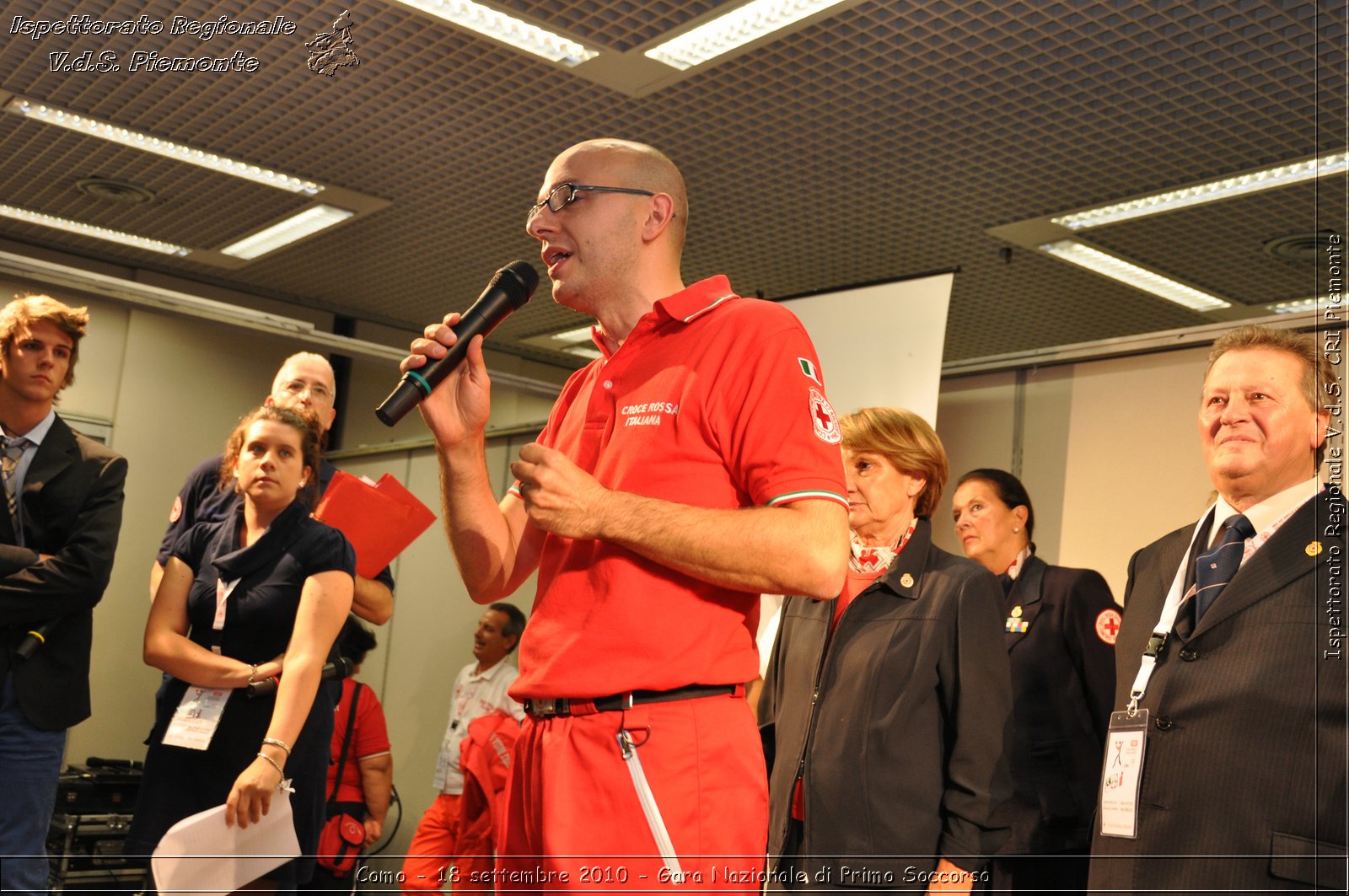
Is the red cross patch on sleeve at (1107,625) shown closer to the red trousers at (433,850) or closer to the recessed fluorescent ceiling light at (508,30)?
the red trousers at (433,850)

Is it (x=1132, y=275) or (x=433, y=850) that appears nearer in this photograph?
(x=433, y=850)

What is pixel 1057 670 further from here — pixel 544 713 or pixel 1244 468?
pixel 544 713

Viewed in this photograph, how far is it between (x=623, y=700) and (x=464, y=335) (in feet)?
2.05

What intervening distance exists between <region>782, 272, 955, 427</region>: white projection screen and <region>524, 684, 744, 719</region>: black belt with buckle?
9.60ft

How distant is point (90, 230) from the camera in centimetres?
664

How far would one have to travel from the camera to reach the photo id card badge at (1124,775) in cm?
213

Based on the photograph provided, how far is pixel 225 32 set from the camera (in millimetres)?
4473

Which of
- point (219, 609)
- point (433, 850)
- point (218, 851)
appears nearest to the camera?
point (218, 851)

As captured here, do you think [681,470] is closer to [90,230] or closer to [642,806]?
[642,806]

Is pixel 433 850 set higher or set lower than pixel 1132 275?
lower

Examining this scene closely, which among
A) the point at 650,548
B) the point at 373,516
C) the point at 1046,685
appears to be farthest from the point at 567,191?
the point at 1046,685

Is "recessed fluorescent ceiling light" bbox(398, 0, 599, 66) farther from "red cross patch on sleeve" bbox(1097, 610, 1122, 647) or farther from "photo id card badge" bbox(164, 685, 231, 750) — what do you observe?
"red cross patch on sleeve" bbox(1097, 610, 1122, 647)

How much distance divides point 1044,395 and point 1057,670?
105 cm

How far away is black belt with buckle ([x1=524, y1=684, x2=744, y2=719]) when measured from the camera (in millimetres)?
1491
